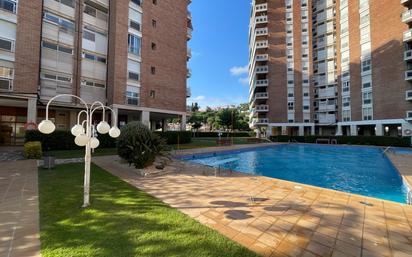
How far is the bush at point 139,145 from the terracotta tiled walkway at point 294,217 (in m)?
1.93

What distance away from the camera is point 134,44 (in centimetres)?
2308

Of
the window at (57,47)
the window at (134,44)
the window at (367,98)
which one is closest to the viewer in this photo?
the window at (57,47)

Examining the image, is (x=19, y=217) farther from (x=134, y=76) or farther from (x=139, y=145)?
(x=134, y=76)

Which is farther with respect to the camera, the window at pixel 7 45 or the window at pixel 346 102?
the window at pixel 346 102

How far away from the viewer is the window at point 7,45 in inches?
639

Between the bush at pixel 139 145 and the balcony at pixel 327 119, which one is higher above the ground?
the balcony at pixel 327 119

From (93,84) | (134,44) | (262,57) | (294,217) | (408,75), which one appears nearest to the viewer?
(294,217)

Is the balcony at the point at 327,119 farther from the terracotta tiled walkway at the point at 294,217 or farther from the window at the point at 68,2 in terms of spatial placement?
the window at the point at 68,2

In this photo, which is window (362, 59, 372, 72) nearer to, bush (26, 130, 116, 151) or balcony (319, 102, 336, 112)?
balcony (319, 102, 336, 112)

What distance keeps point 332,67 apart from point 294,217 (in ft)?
153

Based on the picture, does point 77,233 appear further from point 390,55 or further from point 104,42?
point 390,55

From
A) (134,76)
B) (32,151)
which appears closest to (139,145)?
(32,151)

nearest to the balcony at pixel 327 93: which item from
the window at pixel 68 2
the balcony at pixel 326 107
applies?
the balcony at pixel 326 107

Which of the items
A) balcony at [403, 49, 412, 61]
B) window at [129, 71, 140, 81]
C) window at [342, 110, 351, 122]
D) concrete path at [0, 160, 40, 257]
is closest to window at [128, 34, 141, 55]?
window at [129, 71, 140, 81]
